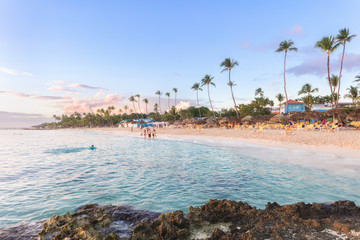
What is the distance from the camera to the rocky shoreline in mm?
3234

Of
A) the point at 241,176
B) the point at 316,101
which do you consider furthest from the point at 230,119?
the point at 316,101

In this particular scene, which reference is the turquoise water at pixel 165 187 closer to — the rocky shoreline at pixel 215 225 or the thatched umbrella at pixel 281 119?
the rocky shoreline at pixel 215 225

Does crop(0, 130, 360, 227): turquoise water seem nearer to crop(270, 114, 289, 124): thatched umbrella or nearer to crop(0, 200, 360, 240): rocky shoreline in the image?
crop(0, 200, 360, 240): rocky shoreline

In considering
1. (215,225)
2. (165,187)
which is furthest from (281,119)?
(215,225)

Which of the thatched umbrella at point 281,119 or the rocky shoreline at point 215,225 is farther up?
the thatched umbrella at point 281,119

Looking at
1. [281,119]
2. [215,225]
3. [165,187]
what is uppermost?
[281,119]

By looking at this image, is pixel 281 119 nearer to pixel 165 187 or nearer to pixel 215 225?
pixel 165 187

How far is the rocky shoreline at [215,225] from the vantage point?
3234mm

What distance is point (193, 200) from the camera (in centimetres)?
614

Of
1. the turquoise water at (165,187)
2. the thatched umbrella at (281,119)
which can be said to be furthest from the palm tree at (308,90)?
the turquoise water at (165,187)

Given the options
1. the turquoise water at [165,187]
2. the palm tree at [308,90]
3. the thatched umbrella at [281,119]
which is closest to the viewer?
the turquoise water at [165,187]

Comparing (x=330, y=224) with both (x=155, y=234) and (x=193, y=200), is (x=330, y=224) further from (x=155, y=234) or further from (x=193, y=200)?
(x=193, y=200)

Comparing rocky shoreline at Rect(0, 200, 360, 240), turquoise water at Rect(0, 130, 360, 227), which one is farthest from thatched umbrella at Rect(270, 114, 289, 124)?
rocky shoreline at Rect(0, 200, 360, 240)

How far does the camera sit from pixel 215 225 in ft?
12.4
